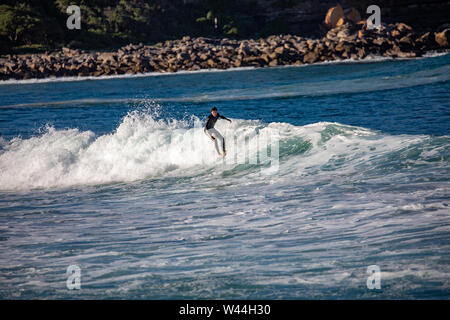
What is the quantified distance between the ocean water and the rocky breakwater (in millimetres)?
27794

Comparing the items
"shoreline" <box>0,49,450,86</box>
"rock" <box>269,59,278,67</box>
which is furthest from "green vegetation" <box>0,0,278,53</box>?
"rock" <box>269,59,278,67</box>

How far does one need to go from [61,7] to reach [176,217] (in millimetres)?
65581

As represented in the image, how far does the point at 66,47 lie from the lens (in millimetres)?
60406

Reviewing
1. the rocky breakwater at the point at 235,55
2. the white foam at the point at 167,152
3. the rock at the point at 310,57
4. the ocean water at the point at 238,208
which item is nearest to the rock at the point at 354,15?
the rocky breakwater at the point at 235,55

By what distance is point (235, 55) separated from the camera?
170ft

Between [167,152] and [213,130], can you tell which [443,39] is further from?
[213,130]

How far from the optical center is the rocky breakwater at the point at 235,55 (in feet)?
162

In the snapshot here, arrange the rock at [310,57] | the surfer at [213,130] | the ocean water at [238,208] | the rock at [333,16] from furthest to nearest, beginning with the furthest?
1. the rock at [333,16]
2. the rock at [310,57]
3. the surfer at [213,130]
4. the ocean water at [238,208]

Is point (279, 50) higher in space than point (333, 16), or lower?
lower

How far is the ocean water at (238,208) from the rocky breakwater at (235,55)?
27794mm

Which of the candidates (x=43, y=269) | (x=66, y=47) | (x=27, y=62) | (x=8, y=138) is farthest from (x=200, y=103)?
(x=66, y=47)

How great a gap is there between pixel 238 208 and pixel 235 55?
43442mm

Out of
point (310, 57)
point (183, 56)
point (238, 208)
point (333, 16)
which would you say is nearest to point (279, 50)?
point (310, 57)

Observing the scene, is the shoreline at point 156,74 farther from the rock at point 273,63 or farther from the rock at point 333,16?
the rock at point 333,16
